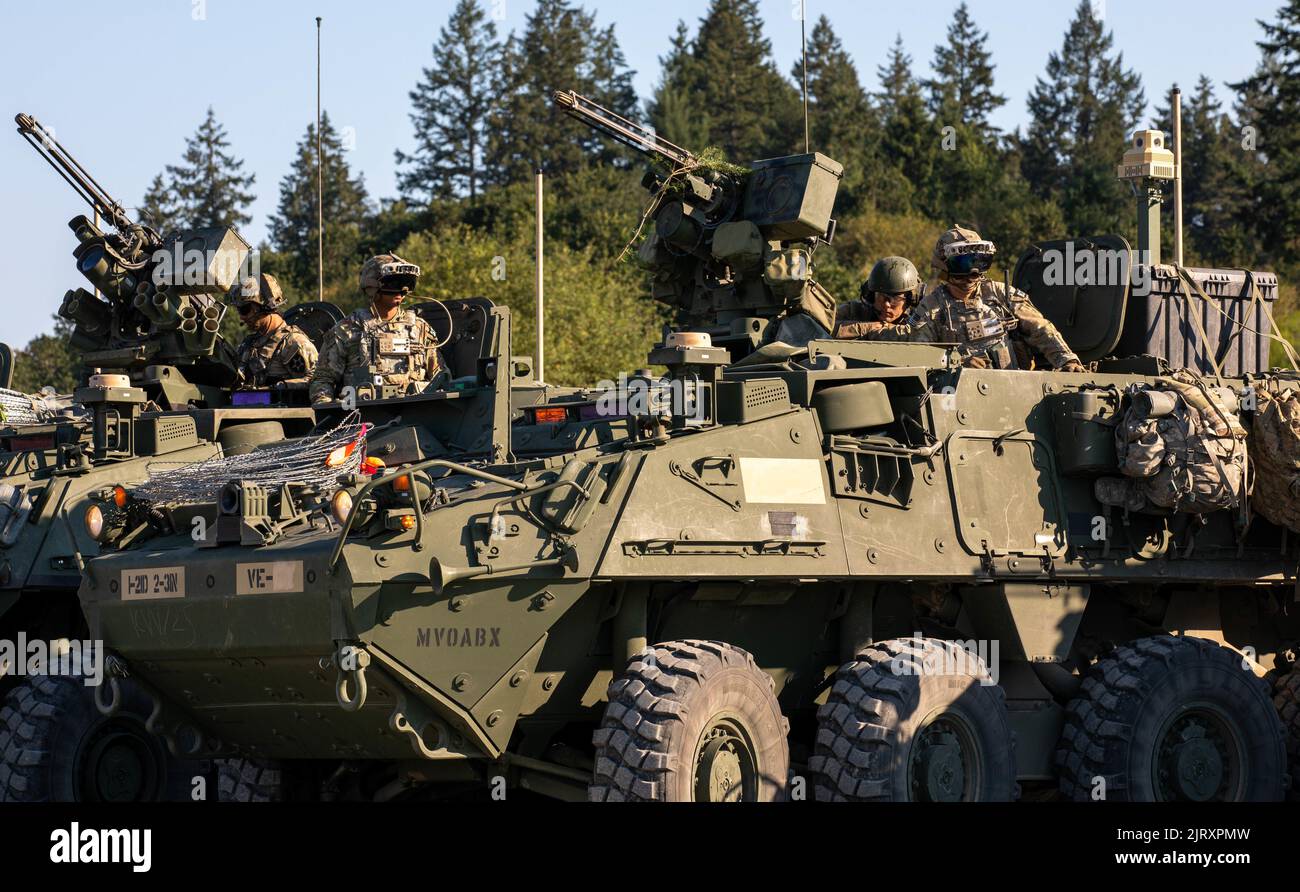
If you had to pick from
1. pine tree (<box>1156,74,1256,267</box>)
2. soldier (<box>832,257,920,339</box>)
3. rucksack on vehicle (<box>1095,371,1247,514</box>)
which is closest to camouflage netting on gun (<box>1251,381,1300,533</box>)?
rucksack on vehicle (<box>1095,371,1247,514</box>)

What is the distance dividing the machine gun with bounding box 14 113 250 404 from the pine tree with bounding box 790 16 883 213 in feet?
124

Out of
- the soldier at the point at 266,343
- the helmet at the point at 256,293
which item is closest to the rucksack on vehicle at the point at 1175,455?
the soldier at the point at 266,343

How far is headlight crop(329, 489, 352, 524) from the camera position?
381 inches

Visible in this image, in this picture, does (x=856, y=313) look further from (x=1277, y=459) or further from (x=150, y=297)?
(x=150, y=297)

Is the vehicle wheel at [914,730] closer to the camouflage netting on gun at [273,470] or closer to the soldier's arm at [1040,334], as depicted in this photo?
the soldier's arm at [1040,334]

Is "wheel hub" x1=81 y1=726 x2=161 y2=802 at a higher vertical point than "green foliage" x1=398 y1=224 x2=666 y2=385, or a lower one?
lower

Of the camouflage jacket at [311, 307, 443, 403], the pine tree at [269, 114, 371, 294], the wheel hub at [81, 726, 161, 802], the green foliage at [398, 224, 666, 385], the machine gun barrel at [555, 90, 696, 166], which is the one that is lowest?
the wheel hub at [81, 726, 161, 802]

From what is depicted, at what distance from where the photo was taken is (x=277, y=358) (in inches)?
639

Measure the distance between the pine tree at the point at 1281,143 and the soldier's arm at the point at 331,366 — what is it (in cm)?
3429

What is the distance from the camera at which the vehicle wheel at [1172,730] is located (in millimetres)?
11555

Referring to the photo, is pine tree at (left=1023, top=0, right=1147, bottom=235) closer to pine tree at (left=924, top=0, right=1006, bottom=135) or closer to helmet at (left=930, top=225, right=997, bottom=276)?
pine tree at (left=924, top=0, right=1006, bottom=135)

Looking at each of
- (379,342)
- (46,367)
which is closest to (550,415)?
(379,342)

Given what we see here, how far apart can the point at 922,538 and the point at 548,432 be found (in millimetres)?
2274
